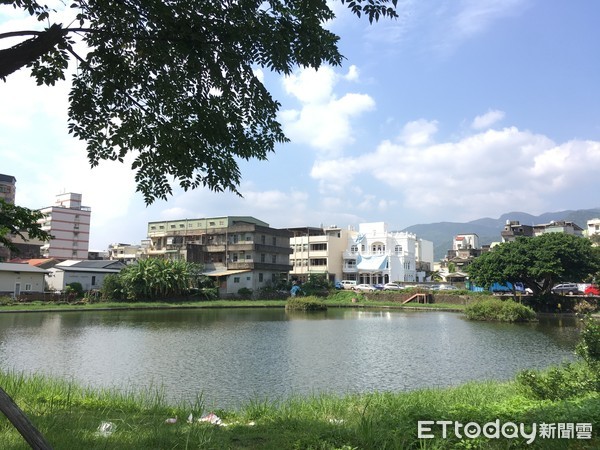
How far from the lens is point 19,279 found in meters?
44.4

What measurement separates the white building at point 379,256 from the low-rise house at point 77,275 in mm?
35072

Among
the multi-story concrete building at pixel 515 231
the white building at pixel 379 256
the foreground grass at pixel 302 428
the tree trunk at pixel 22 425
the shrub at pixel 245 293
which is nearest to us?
the tree trunk at pixel 22 425

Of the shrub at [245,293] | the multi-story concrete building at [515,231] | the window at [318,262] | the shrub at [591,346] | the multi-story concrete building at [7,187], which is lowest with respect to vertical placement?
the shrub at [245,293]

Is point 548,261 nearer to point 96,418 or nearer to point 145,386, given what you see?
point 145,386

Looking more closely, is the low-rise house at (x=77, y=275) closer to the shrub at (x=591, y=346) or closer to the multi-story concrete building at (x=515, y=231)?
the shrub at (x=591, y=346)

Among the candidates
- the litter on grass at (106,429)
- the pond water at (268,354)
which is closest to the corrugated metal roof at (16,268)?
the pond water at (268,354)

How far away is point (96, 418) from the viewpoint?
23.0ft

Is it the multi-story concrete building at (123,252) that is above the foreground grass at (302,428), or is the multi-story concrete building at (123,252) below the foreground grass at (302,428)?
above

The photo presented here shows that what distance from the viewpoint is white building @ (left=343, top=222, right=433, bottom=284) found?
67975 mm

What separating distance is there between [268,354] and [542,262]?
103ft

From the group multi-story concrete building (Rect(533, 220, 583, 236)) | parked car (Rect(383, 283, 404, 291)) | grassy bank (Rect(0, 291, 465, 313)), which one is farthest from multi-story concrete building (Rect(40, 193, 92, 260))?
multi-story concrete building (Rect(533, 220, 583, 236))

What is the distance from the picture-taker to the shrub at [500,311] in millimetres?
33812

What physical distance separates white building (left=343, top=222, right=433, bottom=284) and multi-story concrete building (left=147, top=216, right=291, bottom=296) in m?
12.1

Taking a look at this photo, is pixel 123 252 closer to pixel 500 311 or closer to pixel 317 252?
pixel 317 252
